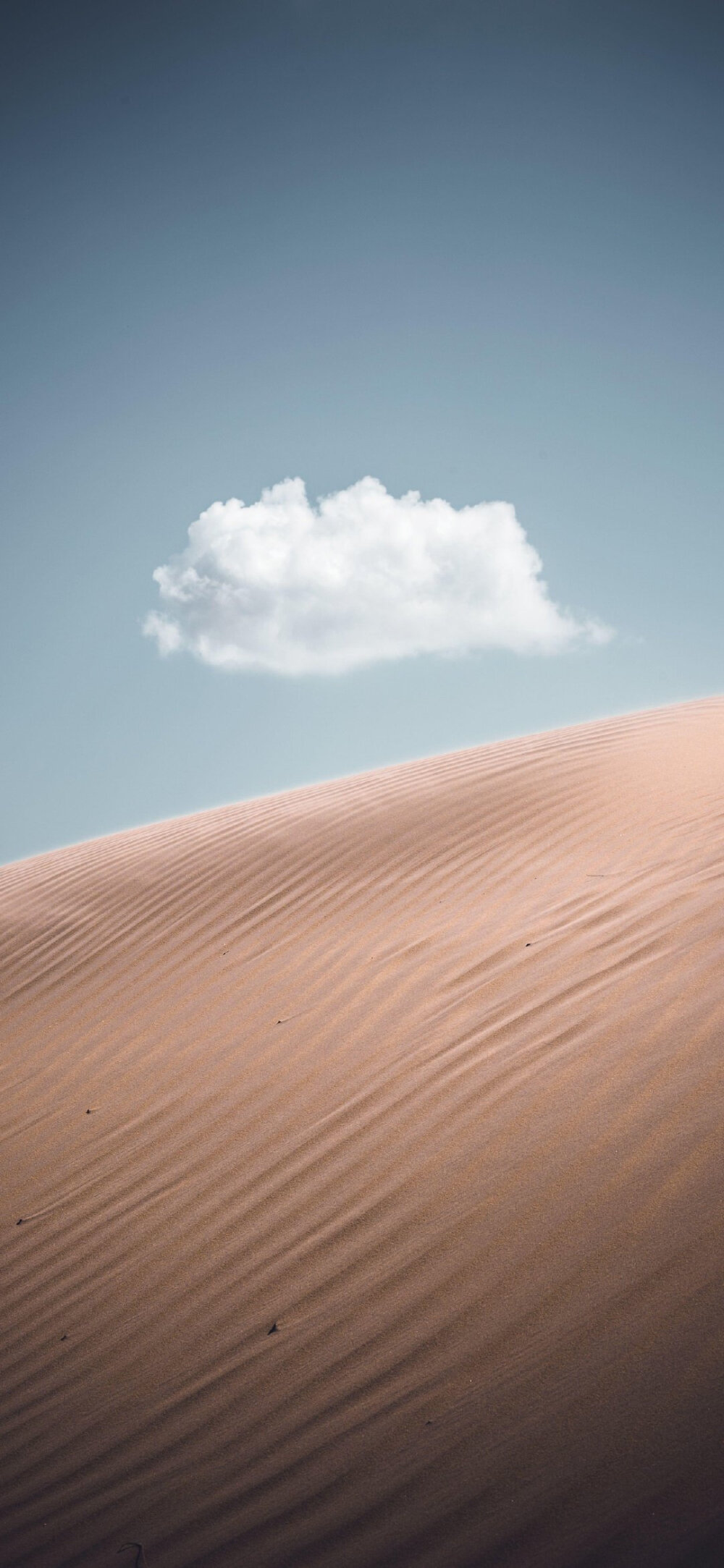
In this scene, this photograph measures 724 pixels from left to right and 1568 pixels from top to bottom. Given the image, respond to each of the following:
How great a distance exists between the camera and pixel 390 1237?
287 cm

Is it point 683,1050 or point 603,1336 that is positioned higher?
point 683,1050

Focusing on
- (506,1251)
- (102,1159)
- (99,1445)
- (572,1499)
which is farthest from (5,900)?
(572,1499)

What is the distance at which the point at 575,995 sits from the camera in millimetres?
3709

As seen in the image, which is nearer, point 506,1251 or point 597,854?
point 506,1251

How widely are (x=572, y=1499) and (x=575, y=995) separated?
197cm

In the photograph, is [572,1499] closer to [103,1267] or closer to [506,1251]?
[506,1251]

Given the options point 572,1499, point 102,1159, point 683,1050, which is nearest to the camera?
point 572,1499

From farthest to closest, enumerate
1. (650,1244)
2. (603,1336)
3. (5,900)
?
1. (5,900)
2. (650,1244)
3. (603,1336)

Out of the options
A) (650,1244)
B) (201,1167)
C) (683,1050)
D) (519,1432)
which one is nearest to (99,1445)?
(201,1167)

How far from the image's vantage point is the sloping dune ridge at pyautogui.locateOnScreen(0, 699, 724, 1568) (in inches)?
82.0

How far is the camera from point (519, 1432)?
213 centimetres

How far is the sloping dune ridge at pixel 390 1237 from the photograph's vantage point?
2.08 metres

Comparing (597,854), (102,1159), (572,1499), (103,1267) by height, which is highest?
(597,854)

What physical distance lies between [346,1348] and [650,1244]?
988 millimetres
